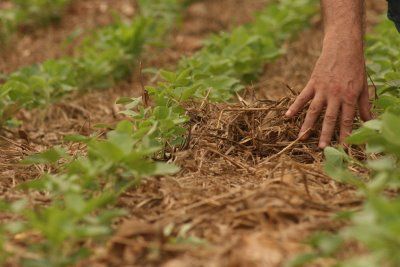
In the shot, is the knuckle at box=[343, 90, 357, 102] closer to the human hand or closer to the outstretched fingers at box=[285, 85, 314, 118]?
the human hand

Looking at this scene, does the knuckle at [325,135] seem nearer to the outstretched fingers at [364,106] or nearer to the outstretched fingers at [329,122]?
the outstretched fingers at [329,122]

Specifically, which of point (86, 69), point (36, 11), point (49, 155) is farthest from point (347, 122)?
point (36, 11)

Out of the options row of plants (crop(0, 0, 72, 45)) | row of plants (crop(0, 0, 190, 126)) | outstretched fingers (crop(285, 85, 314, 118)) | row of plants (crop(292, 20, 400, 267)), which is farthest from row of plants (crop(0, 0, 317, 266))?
row of plants (crop(0, 0, 72, 45))

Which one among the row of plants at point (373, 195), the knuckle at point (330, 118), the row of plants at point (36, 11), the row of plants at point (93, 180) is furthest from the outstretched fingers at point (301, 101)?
the row of plants at point (36, 11)

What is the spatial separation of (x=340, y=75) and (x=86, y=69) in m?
1.85

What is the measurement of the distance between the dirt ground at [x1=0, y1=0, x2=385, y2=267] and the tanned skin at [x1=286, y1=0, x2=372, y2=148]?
16 centimetres

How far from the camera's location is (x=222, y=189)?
1.99 m

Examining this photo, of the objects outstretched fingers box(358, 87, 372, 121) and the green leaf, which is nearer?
the green leaf

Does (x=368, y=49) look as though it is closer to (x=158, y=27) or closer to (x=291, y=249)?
(x=158, y=27)

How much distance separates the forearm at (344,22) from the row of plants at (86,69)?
4.48ft

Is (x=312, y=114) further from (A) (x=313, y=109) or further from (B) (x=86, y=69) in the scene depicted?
(B) (x=86, y=69)

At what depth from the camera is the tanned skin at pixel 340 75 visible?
2.16 metres

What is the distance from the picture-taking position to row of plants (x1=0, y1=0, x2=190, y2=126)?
3.04 m

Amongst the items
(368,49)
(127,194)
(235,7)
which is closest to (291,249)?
(127,194)
